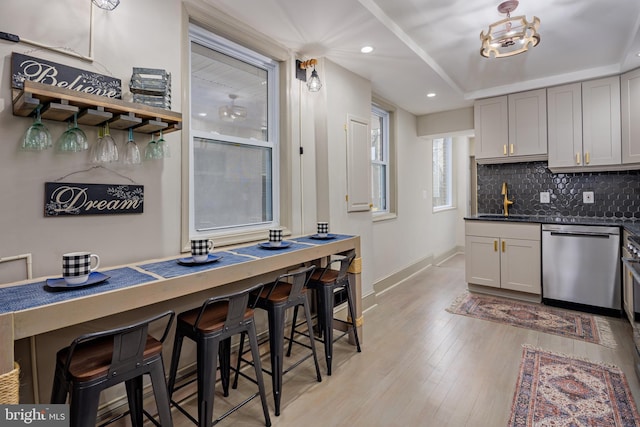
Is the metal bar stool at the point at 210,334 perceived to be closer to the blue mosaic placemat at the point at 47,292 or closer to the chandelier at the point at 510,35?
the blue mosaic placemat at the point at 47,292

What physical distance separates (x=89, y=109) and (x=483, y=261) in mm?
4056

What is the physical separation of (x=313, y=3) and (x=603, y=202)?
3861 mm

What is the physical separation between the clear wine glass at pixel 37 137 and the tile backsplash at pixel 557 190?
467cm

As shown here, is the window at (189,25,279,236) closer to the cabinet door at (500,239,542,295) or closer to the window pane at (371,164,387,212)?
the window pane at (371,164,387,212)

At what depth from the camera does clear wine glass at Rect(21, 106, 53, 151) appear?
1.43 meters

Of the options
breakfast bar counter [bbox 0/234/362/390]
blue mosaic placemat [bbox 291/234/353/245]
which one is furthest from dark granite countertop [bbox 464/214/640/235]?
breakfast bar counter [bbox 0/234/362/390]

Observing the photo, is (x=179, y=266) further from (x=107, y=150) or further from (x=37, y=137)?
(x=37, y=137)

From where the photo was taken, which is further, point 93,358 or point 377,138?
point 377,138

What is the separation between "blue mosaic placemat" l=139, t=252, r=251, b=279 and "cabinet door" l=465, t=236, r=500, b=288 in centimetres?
312

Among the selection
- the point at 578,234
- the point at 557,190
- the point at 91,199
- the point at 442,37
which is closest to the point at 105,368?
the point at 91,199

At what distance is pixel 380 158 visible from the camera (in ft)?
14.7

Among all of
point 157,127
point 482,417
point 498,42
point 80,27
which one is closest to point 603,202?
point 498,42

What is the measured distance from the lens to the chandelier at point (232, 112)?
249 cm

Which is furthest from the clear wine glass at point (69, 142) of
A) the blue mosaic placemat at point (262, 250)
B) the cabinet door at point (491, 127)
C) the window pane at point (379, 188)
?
the cabinet door at point (491, 127)
